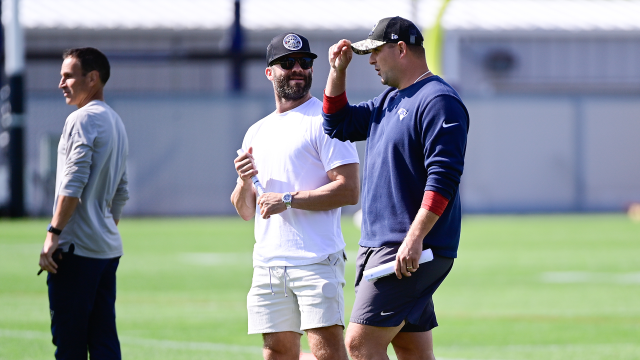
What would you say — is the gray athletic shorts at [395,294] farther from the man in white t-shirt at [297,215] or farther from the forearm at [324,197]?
the forearm at [324,197]

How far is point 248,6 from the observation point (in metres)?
30.2

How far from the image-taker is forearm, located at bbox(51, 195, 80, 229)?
17.9ft

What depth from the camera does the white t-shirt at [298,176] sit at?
535 cm

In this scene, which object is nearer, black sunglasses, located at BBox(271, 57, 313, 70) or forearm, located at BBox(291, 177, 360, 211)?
forearm, located at BBox(291, 177, 360, 211)

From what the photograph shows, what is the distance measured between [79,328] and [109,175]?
943 millimetres

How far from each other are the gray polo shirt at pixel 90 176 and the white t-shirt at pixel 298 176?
0.94 meters

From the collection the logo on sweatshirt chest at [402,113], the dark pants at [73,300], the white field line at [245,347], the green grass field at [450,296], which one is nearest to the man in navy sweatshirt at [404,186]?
the logo on sweatshirt chest at [402,113]

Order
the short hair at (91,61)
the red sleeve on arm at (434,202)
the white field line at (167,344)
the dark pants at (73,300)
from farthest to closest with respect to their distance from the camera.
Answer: the white field line at (167,344), the short hair at (91,61), the dark pants at (73,300), the red sleeve on arm at (434,202)

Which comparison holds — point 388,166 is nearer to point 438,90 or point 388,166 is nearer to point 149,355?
point 438,90

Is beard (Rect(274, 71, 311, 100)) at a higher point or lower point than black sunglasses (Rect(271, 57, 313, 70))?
lower

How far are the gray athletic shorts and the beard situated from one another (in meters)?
1.12

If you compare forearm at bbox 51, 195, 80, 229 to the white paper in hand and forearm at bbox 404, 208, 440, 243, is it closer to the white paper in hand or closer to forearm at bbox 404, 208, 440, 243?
the white paper in hand

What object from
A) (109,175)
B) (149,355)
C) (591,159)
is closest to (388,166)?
(109,175)

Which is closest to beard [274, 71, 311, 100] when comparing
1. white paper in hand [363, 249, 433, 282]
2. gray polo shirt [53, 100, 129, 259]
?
gray polo shirt [53, 100, 129, 259]
